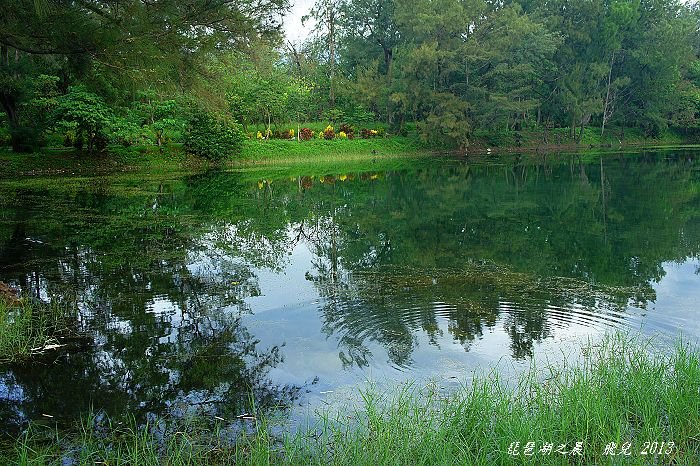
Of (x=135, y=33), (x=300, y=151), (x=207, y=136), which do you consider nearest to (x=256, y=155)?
(x=300, y=151)

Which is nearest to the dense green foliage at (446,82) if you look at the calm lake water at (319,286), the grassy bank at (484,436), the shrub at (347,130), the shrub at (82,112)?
the shrub at (82,112)

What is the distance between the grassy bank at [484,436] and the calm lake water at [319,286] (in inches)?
23.7

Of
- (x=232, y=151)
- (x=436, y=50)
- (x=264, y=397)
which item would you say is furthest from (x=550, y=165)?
(x=264, y=397)

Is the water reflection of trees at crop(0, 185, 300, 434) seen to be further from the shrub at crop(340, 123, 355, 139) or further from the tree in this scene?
the shrub at crop(340, 123, 355, 139)

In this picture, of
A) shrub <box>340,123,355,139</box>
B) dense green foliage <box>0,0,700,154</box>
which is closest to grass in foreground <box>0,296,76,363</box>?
dense green foliage <box>0,0,700,154</box>

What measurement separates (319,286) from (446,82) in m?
34.0

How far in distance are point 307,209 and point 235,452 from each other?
41.2ft

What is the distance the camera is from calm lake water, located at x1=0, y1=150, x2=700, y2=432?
532cm

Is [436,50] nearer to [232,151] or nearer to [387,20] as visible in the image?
[387,20]

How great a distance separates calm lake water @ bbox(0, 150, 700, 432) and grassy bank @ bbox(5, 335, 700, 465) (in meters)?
0.60

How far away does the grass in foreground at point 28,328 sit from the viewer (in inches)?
228

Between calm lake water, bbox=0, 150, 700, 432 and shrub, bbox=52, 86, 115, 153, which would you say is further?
shrub, bbox=52, 86, 115, 153

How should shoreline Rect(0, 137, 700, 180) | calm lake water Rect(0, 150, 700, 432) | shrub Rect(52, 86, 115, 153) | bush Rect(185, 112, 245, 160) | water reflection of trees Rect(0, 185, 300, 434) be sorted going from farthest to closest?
bush Rect(185, 112, 245, 160), shoreline Rect(0, 137, 700, 180), shrub Rect(52, 86, 115, 153), calm lake water Rect(0, 150, 700, 432), water reflection of trees Rect(0, 185, 300, 434)

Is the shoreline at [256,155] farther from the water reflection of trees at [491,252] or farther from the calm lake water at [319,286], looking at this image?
the water reflection of trees at [491,252]
